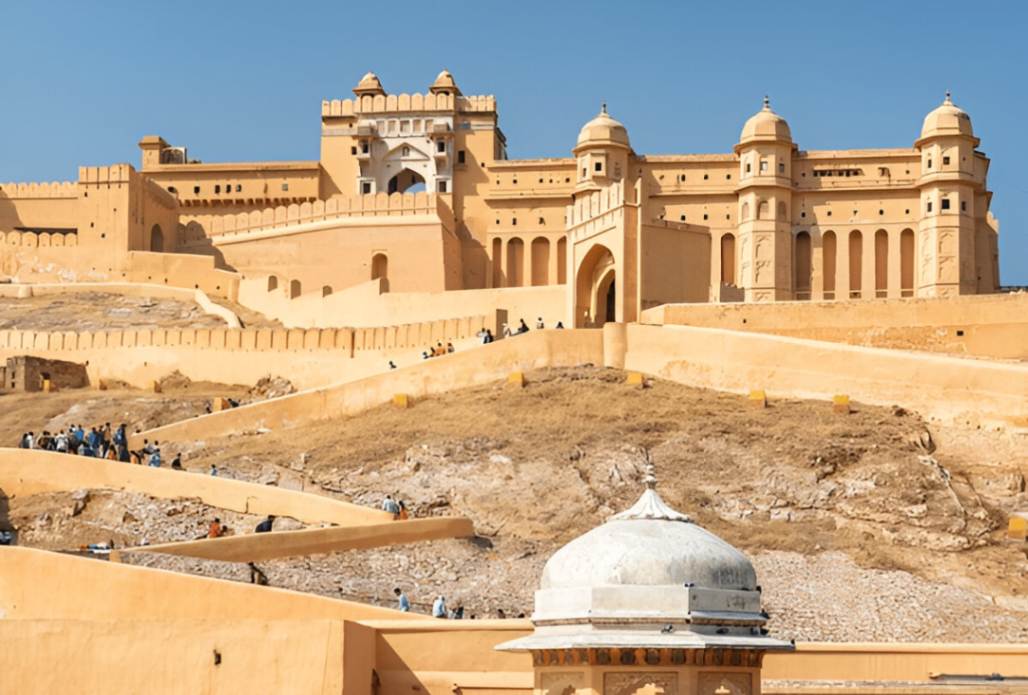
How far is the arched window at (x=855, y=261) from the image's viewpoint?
4528 cm

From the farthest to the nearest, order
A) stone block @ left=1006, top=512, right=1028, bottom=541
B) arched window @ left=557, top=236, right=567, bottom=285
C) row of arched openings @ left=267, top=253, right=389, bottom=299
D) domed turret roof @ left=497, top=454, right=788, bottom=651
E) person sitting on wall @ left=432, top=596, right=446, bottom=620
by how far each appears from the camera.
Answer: arched window @ left=557, top=236, right=567, bottom=285, row of arched openings @ left=267, top=253, right=389, bottom=299, stone block @ left=1006, top=512, right=1028, bottom=541, person sitting on wall @ left=432, top=596, right=446, bottom=620, domed turret roof @ left=497, top=454, right=788, bottom=651

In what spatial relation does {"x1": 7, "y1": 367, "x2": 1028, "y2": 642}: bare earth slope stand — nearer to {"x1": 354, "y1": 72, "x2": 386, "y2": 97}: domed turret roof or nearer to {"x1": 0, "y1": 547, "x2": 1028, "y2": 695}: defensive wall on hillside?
{"x1": 0, "y1": 547, "x2": 1028, "y2": 695}: defensive wall on hillside

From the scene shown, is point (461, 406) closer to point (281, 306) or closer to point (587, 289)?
point (587, 289)

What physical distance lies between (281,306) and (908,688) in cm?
3306

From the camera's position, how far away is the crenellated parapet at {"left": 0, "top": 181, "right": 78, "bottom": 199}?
168 ft

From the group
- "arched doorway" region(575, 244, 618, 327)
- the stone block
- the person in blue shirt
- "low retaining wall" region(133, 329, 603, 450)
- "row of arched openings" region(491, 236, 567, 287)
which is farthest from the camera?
"row of arched openings" region(491, 236, 567, 287)

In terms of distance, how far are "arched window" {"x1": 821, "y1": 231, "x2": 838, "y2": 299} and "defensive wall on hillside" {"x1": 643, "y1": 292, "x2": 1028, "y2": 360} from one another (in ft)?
39.5

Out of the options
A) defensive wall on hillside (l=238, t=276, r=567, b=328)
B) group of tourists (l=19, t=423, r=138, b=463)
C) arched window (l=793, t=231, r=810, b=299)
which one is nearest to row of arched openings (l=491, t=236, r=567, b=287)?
arched window (l=793, t=231, r=810, b=299)

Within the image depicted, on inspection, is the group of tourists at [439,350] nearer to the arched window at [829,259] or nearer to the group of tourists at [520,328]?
the group of tourists at [520,328]

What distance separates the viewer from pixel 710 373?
31234 millimetres

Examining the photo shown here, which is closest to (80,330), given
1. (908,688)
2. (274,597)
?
(274,597)

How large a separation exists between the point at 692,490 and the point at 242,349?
15.3 metres

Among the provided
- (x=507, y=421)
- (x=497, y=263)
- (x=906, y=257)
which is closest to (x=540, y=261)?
(x=497, y=263)

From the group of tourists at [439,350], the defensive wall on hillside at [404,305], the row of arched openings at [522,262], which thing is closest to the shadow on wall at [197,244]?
the defensive wall on hillside at [404,305]
